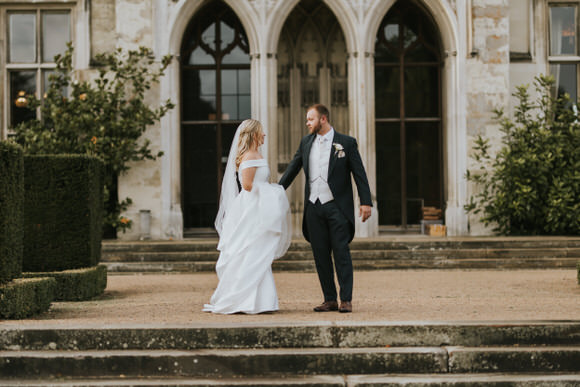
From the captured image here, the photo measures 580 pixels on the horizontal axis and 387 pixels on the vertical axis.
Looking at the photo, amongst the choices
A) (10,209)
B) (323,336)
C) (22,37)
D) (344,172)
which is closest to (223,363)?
(323,336)

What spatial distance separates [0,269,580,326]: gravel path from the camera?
636 centimetres

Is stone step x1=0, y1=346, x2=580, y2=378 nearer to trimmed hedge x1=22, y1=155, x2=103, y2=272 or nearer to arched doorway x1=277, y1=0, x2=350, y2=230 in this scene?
trimmed hedge x1=22, y1=155, x2=103, y2=272

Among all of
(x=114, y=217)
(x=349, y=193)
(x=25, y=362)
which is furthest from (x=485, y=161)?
(x=25, y=362)

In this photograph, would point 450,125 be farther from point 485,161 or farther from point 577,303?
point 577,303

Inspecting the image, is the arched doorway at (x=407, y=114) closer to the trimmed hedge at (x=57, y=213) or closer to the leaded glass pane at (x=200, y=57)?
the leaded glass pane at (x=200, y=57)

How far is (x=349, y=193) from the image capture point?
22.6 feet

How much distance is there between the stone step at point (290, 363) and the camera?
17.9ft

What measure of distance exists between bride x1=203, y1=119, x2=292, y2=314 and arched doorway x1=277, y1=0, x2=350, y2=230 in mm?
8606

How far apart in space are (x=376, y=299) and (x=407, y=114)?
27.3 feet

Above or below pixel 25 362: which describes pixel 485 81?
above

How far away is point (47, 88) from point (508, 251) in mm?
9507

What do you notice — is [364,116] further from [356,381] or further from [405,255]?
[356,381]

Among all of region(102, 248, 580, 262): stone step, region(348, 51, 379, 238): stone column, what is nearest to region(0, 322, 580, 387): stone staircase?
region(102, 248, 580, 262): stone step

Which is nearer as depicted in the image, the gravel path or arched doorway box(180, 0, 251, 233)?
the gravel path
